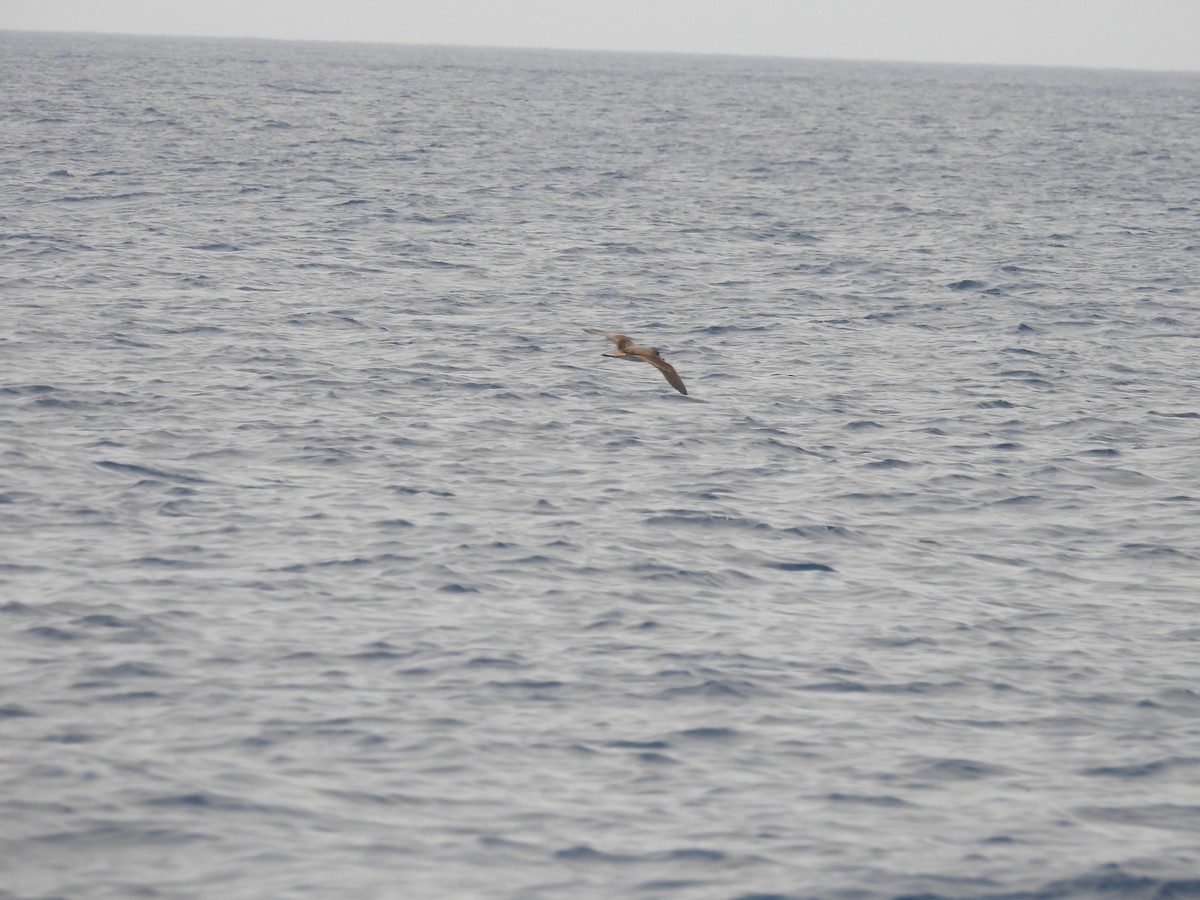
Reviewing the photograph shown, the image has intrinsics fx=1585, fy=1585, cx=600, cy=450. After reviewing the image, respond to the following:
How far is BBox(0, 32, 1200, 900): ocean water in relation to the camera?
14.5m

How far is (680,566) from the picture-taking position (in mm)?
21359

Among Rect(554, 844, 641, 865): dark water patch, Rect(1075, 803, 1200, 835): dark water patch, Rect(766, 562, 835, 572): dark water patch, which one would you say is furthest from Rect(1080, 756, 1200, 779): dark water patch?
Rect(766, 562, 835, 572): dark water patch

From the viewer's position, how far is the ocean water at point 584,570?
47.7ft

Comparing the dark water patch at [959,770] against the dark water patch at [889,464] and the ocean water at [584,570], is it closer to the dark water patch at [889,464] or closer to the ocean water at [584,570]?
the ocean water at [584,570]

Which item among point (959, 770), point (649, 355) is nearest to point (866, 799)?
point (959, 770)

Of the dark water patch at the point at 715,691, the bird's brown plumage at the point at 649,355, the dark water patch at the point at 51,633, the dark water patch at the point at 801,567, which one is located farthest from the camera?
the bird's brown plumage at the point at 649,355

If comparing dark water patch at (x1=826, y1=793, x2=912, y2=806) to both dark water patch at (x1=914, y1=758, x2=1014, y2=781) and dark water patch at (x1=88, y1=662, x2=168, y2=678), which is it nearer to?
dark water patch at (x1=914, y1=758, x2=1014, y2=781)

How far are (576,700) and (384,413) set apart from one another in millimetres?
12315

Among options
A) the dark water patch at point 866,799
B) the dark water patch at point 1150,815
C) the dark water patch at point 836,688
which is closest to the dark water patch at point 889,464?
the dark water patch at point 836,688

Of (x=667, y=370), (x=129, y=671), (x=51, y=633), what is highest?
(x=667, y=370)

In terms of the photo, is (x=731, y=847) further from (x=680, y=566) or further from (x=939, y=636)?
(x=680, y=566)

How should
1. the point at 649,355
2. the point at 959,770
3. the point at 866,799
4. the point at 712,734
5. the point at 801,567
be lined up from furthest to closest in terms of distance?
1. the point at 649,355
2. the point at 801,567
3. the point at 712,734
4. the point at 959,770
5. the point at 866,799

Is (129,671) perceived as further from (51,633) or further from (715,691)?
(715,691)

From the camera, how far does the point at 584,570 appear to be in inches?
829
